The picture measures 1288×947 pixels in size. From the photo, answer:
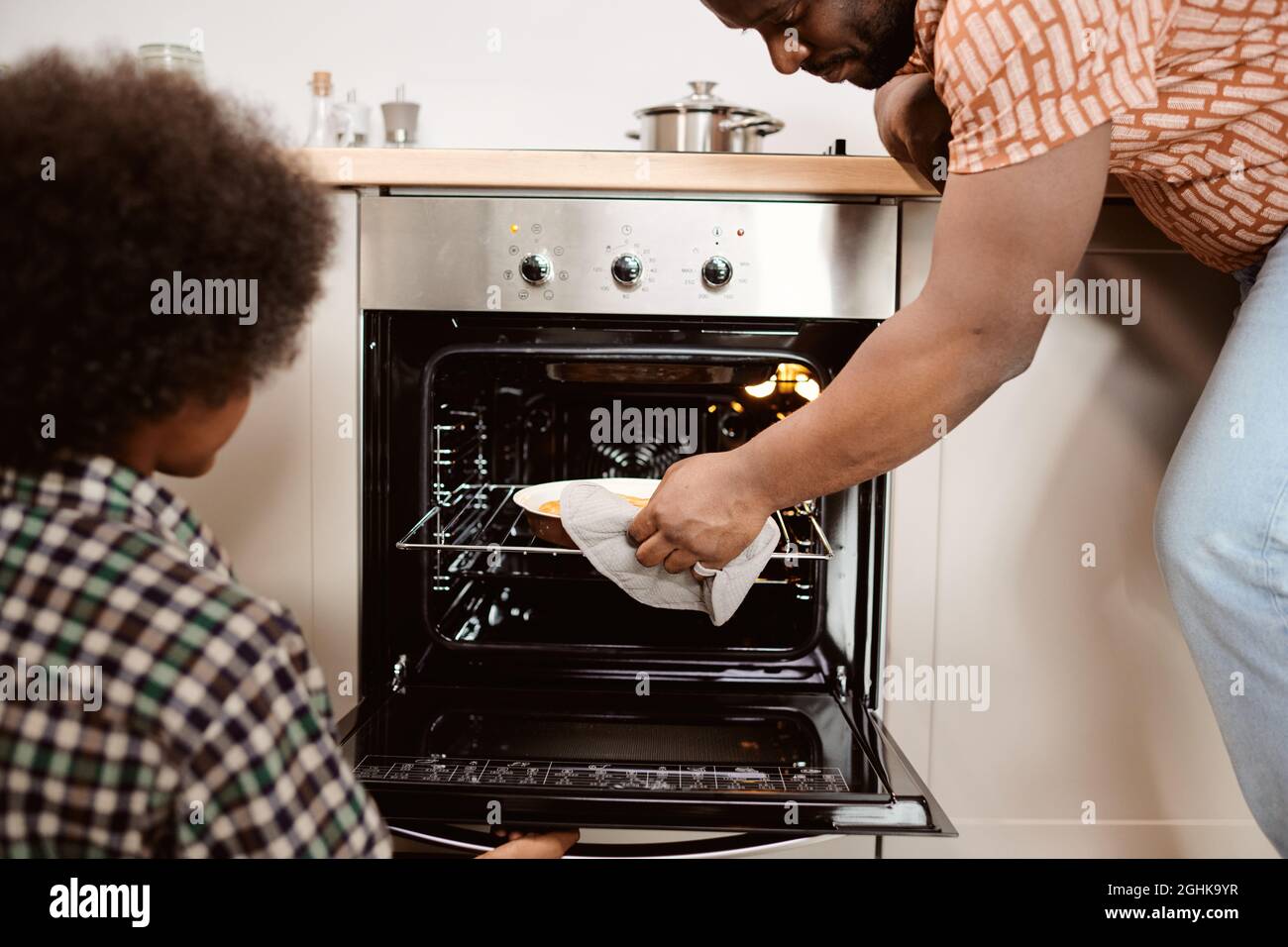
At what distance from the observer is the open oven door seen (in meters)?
0.91

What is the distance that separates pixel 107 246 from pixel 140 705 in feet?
0.87

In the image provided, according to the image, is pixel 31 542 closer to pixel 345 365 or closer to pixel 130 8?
pixel 345 365

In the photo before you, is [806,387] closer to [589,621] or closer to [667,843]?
[589,621]

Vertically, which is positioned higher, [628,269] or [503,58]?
[503,58]

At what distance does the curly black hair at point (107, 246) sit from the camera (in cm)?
59

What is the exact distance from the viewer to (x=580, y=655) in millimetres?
1215

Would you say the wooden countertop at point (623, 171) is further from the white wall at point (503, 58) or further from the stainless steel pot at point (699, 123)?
the white wall at point (503, 58)

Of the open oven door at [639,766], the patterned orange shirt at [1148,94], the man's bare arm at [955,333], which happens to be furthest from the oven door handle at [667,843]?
the patterned orange shirt at [1148,94]

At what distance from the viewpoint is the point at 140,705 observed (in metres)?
0.54

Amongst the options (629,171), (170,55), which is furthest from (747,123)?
(170,55)

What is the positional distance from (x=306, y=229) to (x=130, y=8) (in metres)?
1.41

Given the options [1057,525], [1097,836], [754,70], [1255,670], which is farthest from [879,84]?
[1097,836]

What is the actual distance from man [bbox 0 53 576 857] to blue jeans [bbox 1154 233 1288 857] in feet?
2.43
